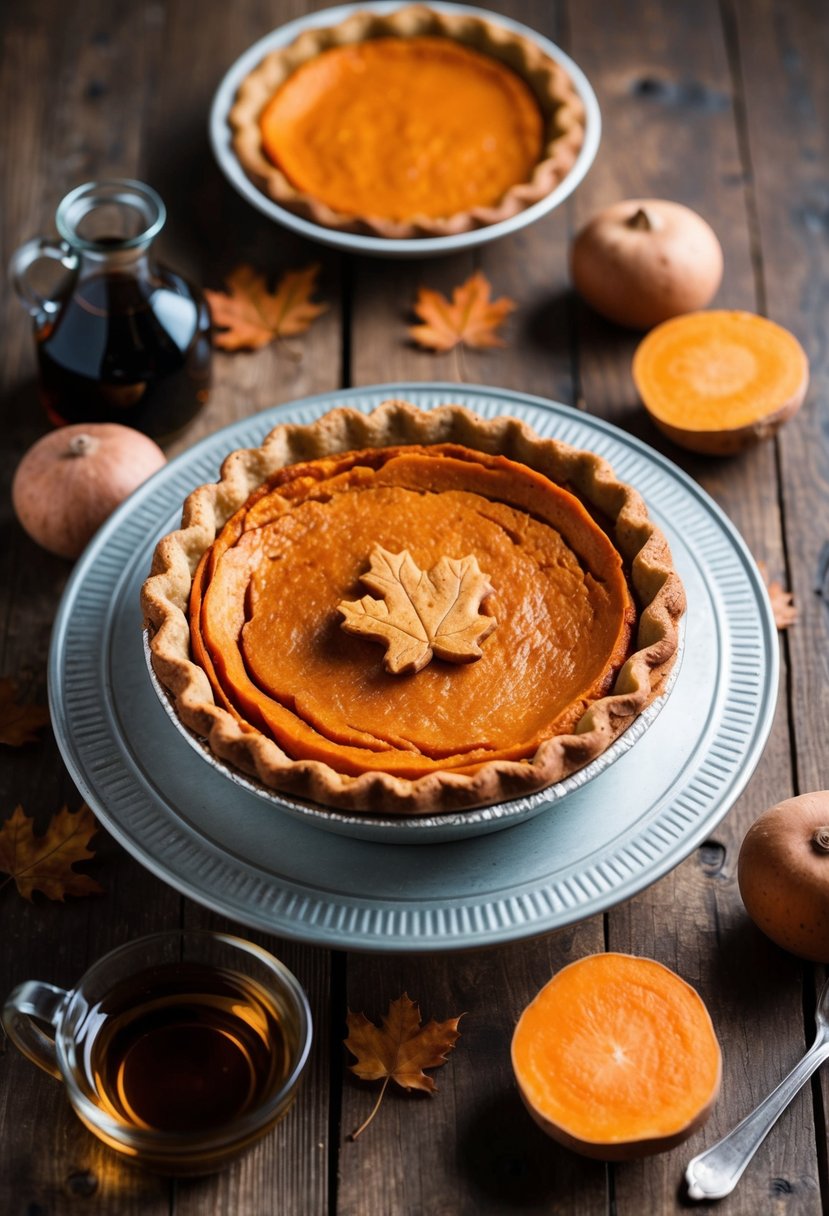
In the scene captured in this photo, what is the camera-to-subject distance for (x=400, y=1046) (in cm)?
241

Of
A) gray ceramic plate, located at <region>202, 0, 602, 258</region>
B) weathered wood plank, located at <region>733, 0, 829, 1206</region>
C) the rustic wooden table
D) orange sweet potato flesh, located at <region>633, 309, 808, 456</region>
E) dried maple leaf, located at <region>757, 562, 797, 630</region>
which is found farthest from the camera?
gray ceramic plate, located at <region>202, 0, 602, 258</region>

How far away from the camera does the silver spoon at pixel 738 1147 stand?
88.0 inches

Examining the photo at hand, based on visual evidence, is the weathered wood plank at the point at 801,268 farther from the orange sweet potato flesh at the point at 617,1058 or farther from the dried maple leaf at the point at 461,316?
the dried maple leaf at the point at 461,316

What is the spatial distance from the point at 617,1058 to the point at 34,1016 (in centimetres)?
96

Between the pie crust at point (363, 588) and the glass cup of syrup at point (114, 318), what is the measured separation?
1.88 ft

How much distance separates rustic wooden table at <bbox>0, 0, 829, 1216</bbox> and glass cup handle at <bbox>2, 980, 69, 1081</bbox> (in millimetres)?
Answer: 137

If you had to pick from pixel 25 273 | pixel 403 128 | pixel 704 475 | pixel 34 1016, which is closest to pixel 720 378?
pixel 704 475

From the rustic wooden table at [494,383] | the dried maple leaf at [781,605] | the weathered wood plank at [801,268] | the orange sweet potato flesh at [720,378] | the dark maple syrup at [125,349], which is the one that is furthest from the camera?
the orange sweet potato flesh at [720,378]

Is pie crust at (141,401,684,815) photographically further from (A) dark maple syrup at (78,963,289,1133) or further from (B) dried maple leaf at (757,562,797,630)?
(B) dried maple leaf at (757,562,797,630)

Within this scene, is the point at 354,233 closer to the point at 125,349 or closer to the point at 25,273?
the point at 125,349

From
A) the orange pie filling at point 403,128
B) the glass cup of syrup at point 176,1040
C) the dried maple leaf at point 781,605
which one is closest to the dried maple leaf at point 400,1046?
the glass cup of syrup at point 176,1040

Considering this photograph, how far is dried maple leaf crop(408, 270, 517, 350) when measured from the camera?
11.9 feet

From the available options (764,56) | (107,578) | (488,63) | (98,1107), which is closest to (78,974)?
(98,1107)

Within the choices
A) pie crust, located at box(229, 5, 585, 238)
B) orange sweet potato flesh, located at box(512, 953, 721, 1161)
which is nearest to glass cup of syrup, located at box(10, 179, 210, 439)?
pie crust, located at box(229, 5, 585, 238)
